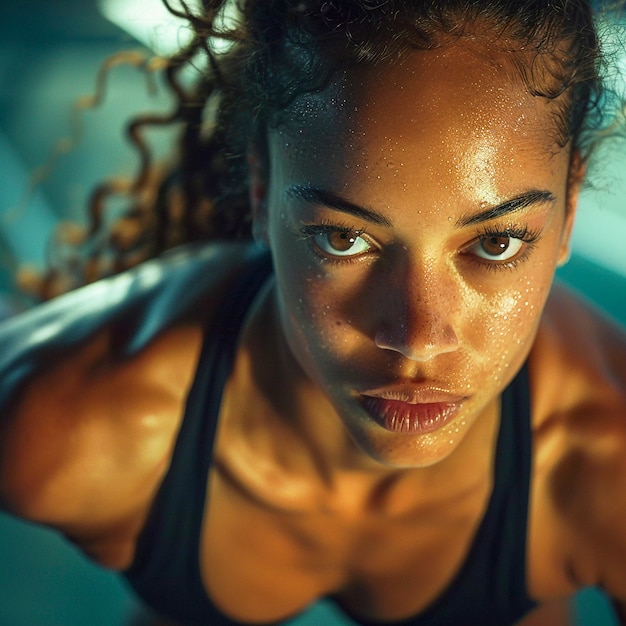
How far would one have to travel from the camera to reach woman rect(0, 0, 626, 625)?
702 mm

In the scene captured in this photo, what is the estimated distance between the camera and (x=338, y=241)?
745mm

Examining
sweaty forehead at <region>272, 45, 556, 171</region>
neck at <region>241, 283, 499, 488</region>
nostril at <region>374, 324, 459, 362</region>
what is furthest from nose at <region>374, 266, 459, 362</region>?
neck at <region>241, 283, 499, 488</region>

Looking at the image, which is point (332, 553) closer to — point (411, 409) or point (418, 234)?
point (411, 409)

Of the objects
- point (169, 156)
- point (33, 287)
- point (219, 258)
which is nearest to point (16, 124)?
point (33, 287)

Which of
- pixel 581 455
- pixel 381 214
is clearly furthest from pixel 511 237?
pixel 581 455

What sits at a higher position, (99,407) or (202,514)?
(99,407)

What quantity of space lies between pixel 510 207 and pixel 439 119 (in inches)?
3.7

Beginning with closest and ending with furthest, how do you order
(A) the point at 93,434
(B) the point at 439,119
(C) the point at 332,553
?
1. (B) the point at 439,119
2. (A) the point at 93,434
3. (C) the point at 332,553

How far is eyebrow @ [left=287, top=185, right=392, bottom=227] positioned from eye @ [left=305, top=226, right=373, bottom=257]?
0.02 meters

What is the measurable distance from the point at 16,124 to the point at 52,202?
1.53ft

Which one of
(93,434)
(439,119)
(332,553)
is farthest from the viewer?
(332,553)

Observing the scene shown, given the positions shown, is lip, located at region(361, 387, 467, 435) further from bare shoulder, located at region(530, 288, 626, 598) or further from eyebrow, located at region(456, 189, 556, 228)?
bare shoulder, located at region(530, 288, 626, 598)

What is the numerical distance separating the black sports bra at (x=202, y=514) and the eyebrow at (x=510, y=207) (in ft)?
1.09

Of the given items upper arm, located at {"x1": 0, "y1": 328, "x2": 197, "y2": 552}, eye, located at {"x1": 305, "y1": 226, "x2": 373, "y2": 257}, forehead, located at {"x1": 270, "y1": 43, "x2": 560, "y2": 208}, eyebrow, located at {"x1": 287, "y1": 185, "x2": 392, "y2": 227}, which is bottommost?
upper arm, located at {"x1": 0, "y1": 328, "x2": 197, "y2": 552}
